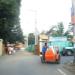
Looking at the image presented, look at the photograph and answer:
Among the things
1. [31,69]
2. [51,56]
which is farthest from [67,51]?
[31,69]

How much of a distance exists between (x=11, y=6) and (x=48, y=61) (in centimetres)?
1078

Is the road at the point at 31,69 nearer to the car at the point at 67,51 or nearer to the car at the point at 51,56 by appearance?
the car at the point at 51,56

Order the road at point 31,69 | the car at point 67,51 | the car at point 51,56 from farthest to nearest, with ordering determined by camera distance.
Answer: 1. the car at point 67,51
2. the car at point 51,56
3. the road at point 31,69

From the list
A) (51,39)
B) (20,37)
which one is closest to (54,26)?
Result: (20,37)

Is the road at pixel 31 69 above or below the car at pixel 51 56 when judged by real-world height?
below

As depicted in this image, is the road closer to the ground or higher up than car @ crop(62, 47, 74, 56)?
closer to the ground

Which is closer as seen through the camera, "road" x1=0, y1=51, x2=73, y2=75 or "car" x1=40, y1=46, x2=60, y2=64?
"road" x1=0, y1=51, x2=73, y2=75

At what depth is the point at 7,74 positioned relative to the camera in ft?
64.9

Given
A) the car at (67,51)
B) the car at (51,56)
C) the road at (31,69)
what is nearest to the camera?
the road at (31,69)

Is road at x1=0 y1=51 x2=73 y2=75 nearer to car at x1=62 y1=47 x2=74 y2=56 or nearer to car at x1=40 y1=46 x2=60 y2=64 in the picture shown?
car at x1=40 y1=46 x2=60 y2=64

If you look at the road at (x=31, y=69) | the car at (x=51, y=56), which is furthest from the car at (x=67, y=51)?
the road at (x=31, y=69)

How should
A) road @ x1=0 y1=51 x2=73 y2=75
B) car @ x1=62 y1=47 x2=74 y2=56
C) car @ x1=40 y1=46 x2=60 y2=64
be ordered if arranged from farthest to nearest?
car @ x1=62 y1=47 x2=74 y2=56 < car @ x1=40 y1=46 x2=60 y2=64 < road @ x1=0 y1=51 x2=73 y2=75

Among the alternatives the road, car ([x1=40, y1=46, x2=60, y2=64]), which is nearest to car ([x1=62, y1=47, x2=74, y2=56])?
car ([x1=40, y1=46, x2=60, y2=64])

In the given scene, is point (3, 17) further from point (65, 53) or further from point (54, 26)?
point (54, 26)
